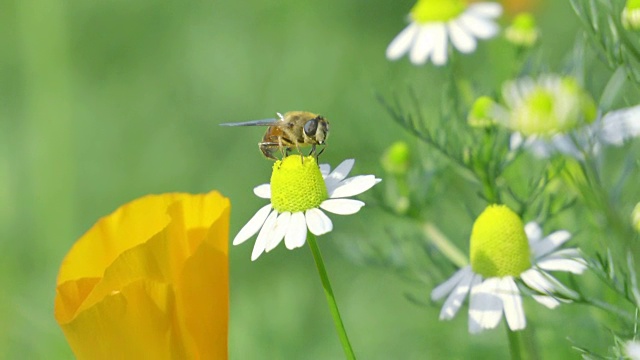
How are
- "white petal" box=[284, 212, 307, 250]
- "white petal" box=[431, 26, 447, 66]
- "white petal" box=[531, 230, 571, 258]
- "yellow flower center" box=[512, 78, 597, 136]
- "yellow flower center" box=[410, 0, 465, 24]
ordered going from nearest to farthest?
"yellow flower center" box=[512, 78, 597, 136] < "white petal" box=[284, 212, 307, 250] < "white petal" box=[531, 230, 571, 258] < "white petal" box=[431, 26, 447, 66] < "yellow flower center" box=[410, 0, 465, 24]

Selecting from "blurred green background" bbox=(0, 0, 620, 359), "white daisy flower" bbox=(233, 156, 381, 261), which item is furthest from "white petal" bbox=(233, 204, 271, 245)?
"blurred green background" bbox=(0, 0, 620, 359)

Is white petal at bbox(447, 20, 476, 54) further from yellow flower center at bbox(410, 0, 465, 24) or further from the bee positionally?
the bee

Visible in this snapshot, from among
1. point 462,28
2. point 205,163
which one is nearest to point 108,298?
point 462,28

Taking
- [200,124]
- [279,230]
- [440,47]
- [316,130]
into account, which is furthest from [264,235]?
[200,124]

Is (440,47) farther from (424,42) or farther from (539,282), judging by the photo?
(539,282)

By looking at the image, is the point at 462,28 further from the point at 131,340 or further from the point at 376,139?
the point at 131,340

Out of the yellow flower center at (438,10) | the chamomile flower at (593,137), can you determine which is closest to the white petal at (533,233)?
the chamomile flower at (593,137)
